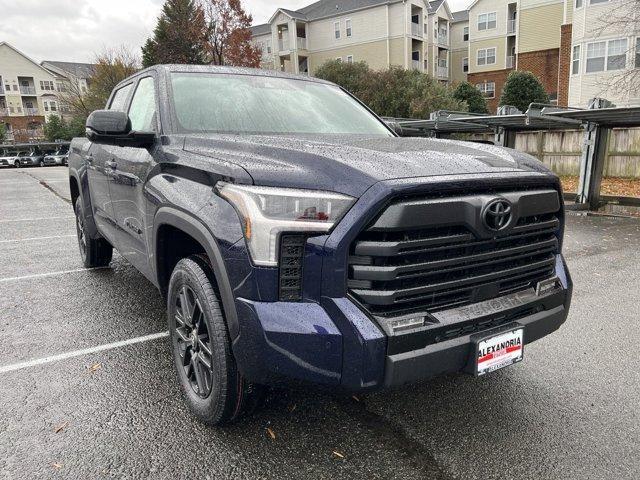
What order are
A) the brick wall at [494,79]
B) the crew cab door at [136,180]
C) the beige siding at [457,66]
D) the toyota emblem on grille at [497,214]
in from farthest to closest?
the beige siding at [457,66]
the brick wall at [494,79]
the crew cab door at [136,180]
the toyota emblem on grille at [497,214]

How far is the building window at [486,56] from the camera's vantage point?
124 ft

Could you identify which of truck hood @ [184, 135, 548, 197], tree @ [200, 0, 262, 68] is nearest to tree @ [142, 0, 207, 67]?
tree @ [200, 0, 262, 68]

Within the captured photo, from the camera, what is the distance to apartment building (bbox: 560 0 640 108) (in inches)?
821

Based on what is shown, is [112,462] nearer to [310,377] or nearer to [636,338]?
[310,377]

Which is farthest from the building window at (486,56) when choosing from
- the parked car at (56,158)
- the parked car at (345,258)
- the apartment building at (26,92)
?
the apartment building at (26,92)

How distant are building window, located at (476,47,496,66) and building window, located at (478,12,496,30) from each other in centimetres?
159

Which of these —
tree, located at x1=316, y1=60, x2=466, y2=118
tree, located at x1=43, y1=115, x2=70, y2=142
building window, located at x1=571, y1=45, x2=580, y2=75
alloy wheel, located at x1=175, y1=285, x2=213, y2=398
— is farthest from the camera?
tree, located at x1=43, y1=115, x2=70, y2=142

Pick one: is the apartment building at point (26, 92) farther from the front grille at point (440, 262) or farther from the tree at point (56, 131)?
the front grille at point (440, 262)

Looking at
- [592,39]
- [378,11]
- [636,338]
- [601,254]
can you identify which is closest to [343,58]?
[378,11]

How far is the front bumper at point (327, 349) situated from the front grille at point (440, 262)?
0.11 meters

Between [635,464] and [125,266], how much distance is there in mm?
5225

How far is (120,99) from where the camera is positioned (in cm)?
452

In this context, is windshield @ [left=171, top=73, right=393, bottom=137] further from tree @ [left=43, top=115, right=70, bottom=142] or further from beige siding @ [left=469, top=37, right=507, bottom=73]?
tree @ [left=43, top=115, right=70, bottom=142]

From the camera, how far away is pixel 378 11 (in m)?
38.4
